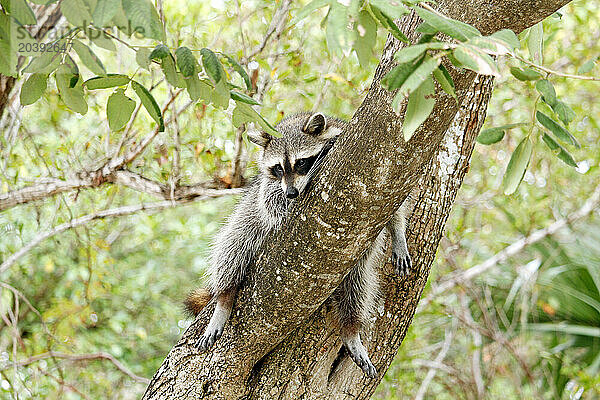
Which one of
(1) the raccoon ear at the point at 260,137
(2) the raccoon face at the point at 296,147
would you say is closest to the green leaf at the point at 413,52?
(2) the raccoon face at the point at 296,147

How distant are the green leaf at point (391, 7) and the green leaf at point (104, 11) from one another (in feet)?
1.32

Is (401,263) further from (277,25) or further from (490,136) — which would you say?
(277,25)

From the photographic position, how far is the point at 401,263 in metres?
2.23

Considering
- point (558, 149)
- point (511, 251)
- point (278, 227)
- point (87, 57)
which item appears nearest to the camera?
point (87, 57)

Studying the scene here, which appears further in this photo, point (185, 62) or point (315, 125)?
point (315, 125)

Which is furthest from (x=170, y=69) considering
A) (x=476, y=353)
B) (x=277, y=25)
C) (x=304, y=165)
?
(x=476, y=353)

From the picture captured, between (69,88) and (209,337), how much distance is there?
1054 mm

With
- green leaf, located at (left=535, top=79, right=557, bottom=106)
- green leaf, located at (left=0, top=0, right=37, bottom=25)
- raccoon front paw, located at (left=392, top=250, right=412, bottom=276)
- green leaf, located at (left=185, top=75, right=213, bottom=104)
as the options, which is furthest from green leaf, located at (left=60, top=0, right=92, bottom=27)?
raccoon front paw, located at (left=392, top=250, right=412, bottom=276)

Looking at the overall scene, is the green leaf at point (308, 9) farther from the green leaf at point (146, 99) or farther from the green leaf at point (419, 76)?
the green leaf at point (146, 99)

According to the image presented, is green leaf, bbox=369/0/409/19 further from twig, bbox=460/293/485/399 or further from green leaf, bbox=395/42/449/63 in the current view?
twig, bbox=460/293/485/399

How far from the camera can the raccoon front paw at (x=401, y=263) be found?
2219 mm

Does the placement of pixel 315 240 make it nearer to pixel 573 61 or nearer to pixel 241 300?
pixel 241 300

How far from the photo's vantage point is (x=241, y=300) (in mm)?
2117

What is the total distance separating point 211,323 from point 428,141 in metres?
1.08
